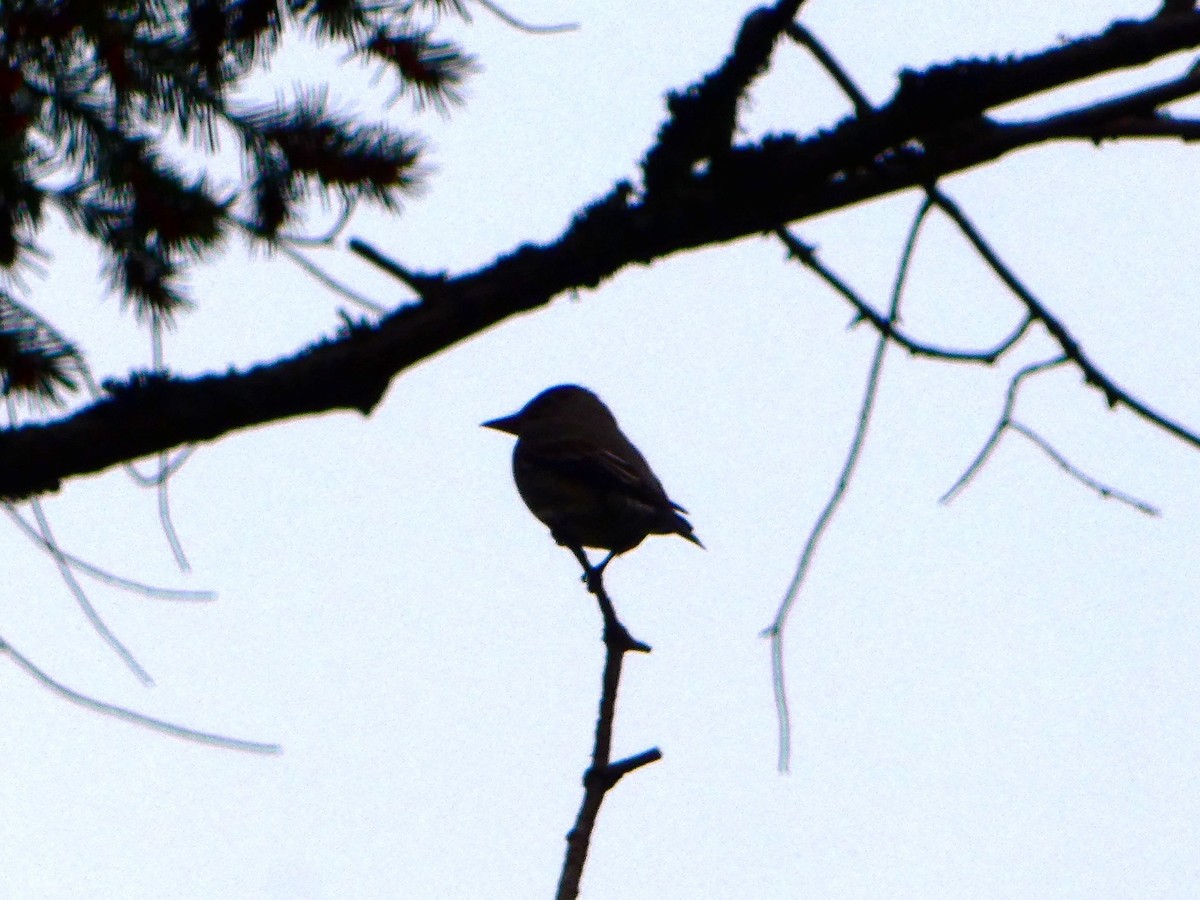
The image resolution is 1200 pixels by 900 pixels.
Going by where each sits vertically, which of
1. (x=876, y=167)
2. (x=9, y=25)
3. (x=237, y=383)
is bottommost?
(x=237, y=383)

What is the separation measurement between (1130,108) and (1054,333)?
444mm

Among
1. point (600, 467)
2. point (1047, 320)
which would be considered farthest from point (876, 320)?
point (600, 467)

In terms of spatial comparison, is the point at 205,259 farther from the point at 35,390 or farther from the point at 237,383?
the point at 237,383

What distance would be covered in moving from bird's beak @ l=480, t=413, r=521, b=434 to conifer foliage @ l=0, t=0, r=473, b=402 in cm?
238

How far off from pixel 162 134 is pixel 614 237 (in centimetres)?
119

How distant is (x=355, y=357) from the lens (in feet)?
7.04

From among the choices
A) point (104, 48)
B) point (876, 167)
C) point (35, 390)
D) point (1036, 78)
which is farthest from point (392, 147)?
point (1036, 78)

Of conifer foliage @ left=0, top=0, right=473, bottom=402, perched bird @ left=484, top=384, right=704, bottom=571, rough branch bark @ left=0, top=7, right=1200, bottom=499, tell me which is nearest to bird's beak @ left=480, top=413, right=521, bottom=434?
perched bird @ left=484, top=384, right=704, bottom=571

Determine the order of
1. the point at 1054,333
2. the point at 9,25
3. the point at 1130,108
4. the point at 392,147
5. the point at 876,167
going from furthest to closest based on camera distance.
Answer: the point at 392,147 < the point at 9,25 < the point at 1054,333 < the point at 876,167 < the point at 1130,108

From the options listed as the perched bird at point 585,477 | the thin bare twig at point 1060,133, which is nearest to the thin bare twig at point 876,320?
the thin bare twig at point 1060,133

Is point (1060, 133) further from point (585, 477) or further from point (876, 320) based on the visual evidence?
point (585, 477)

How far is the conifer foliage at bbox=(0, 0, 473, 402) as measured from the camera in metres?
2.76

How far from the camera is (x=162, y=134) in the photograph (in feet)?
9.73

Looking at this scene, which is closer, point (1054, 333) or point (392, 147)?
point (1054, 333)
